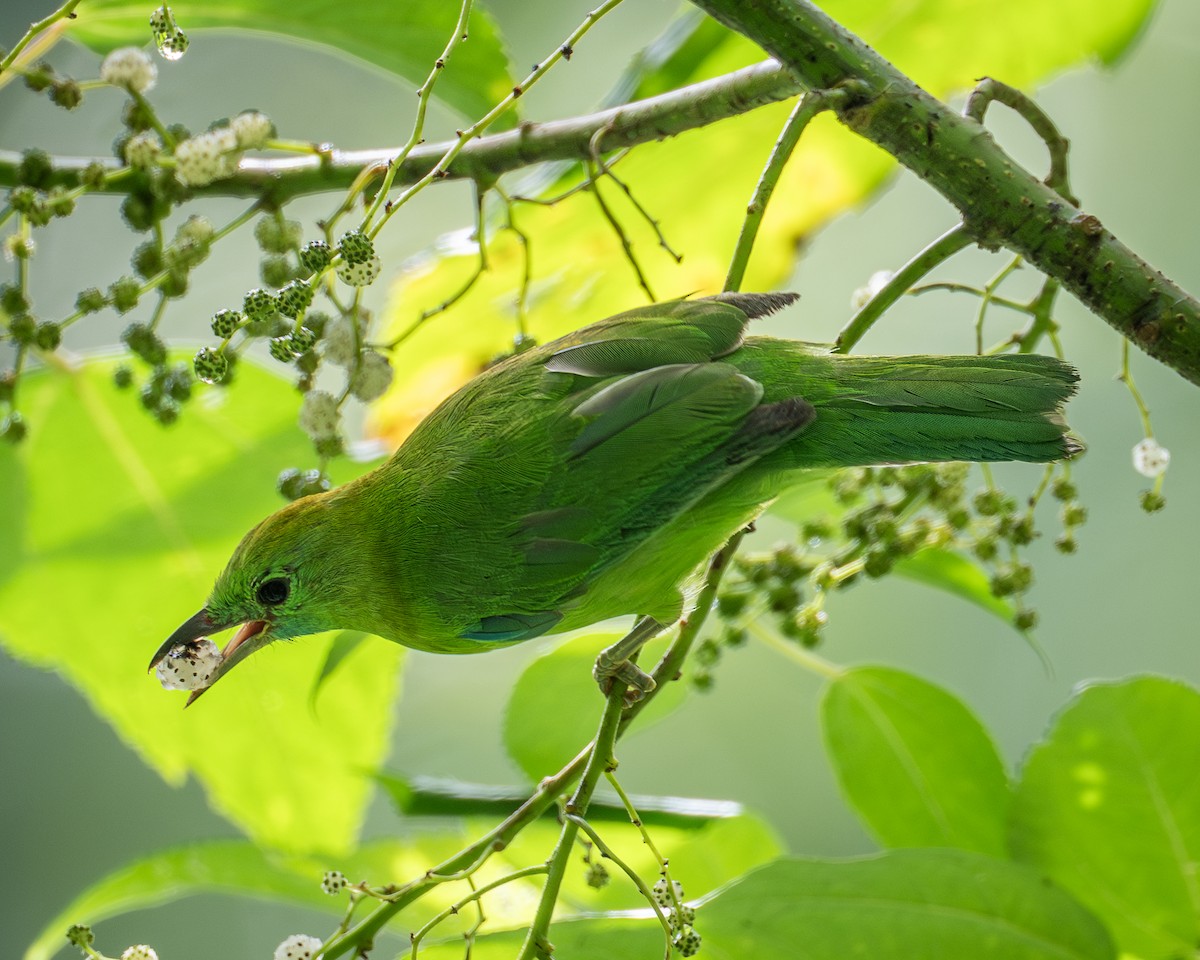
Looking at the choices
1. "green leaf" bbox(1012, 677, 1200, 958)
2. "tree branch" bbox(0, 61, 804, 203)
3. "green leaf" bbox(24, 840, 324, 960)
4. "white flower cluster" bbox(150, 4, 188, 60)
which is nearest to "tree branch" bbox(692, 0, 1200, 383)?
"tree branch" bbox(0, 61, 804, 203)

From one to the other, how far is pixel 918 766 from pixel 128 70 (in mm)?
1579

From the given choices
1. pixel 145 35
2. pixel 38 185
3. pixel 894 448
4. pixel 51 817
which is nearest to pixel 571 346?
pixel 894 448

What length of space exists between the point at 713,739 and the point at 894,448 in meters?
4.40

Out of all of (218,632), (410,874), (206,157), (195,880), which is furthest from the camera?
(410,874)

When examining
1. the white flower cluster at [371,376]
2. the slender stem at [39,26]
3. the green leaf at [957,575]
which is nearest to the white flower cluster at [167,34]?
the slender stem at [39,26]

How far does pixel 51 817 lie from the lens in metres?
A: 6.05

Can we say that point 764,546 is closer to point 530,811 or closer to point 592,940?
point 592,940

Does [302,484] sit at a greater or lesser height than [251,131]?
lesser

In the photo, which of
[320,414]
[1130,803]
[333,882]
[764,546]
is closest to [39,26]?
[320,414]

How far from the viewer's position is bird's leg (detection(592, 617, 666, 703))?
1.55 metres

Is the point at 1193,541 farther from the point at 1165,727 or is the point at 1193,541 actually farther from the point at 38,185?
the point at 38,185

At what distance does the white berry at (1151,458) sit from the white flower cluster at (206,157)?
1313 millimetres

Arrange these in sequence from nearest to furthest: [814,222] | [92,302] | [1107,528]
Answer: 1. [92,302]
2. [814,222]
3. [1107,528]

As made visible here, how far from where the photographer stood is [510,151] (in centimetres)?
162
